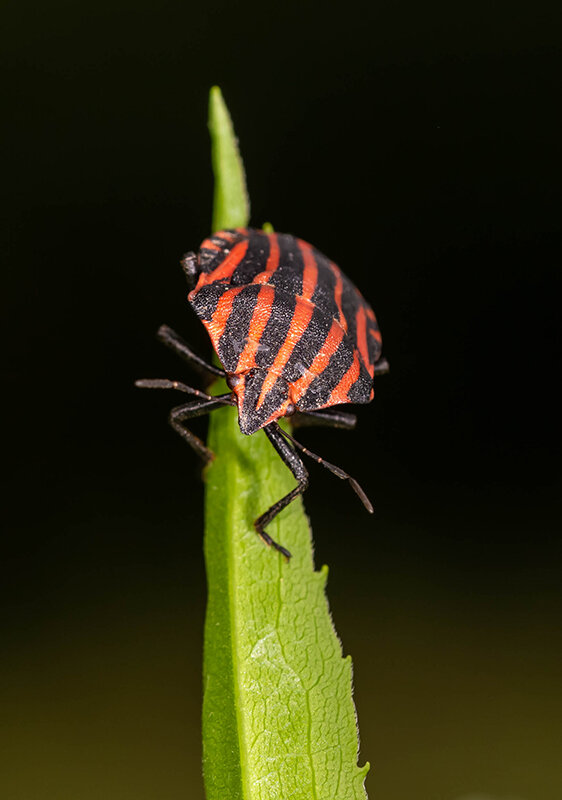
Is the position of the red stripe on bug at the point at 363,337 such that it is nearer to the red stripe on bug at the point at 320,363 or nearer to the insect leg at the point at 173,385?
the red stripe on bug at the point at 320,363

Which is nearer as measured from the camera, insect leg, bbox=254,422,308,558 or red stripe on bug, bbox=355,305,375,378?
insect leg, bbox=254,422,308,558

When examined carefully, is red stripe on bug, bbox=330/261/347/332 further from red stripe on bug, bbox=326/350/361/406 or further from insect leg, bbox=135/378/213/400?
insect leg, bbox=135/378/213/400

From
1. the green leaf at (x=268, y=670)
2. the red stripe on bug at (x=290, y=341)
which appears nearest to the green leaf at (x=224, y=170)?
the red stripe on bug at (x=290, y=341)

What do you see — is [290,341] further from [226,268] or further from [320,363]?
[226,268]

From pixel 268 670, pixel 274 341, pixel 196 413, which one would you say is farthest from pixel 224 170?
pixel 268 670

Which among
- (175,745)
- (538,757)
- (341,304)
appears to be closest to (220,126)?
(341,304)

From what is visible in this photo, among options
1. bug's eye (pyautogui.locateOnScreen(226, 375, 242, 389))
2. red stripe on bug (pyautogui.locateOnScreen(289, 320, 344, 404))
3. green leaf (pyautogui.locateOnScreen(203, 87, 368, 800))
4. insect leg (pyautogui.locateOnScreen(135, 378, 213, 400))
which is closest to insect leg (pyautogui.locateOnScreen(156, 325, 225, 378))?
insect leg (pyautogui.locateOnScreen(135, 378, 213, 400))
